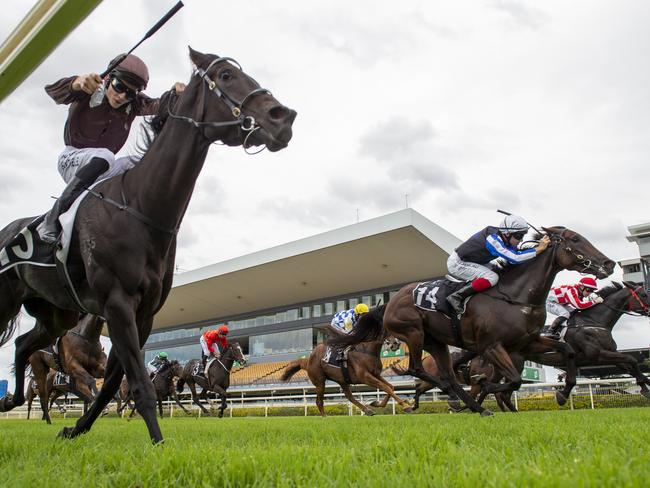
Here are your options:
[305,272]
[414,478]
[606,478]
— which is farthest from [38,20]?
[305,272]

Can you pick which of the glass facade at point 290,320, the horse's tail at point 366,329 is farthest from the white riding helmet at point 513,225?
the glass facade at point 290,320

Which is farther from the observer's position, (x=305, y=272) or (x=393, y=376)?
(x=305, y=272)

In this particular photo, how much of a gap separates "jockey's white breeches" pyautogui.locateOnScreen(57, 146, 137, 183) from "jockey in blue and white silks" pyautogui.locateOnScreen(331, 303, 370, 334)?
9.34m

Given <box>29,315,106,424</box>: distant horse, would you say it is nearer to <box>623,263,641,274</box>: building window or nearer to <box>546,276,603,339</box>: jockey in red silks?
<box>546,276,603,339</box>: jockey in red silks

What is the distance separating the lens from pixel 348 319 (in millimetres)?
14086

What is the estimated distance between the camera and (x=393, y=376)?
29891 mm

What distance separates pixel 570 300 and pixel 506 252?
15.8ft

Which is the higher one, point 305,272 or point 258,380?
point 305,272

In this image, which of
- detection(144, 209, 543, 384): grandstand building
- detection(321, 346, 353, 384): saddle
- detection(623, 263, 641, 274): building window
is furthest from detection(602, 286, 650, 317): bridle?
detection(623, 263, 641, 274): building window

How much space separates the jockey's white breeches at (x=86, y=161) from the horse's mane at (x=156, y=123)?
240 millimetres

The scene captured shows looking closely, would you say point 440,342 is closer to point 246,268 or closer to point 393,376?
point 393,376

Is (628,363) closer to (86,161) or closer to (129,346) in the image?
(129,346)

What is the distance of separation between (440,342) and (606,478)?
724cm

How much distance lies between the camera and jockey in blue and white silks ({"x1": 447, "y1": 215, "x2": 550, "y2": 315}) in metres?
7.61
